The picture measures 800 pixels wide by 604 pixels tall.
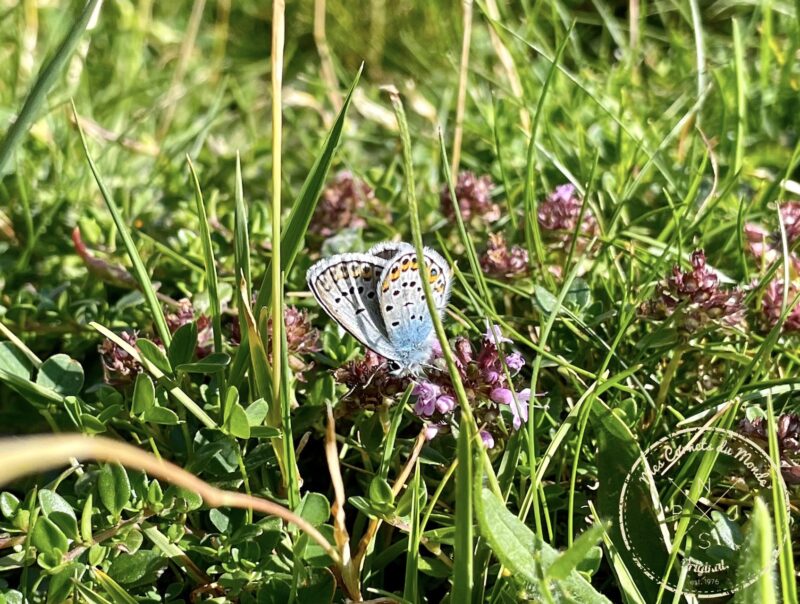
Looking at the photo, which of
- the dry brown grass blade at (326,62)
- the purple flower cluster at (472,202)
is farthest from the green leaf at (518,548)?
the dry brown grass blade at (326,62)

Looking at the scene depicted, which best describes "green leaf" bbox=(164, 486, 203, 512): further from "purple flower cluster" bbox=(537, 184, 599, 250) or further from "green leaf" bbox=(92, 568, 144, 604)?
"purple flower cluster" bbox=(537, 184, 599, 250)

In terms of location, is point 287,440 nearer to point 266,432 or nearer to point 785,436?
point 266,432


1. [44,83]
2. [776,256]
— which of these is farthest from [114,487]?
[776,256]

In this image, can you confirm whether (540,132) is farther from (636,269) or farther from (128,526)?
(128,526)

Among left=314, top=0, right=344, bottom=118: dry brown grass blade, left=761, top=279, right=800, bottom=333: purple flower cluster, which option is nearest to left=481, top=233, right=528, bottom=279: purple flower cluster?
left=761, top=279, right=800, bottom=333: purple flower cluster

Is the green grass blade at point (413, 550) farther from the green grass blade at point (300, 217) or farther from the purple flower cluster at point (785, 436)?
the purple flower cluster at point (785, 436)

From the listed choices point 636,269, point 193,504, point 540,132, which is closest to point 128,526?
point 193,504

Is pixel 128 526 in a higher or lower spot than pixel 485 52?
lower
